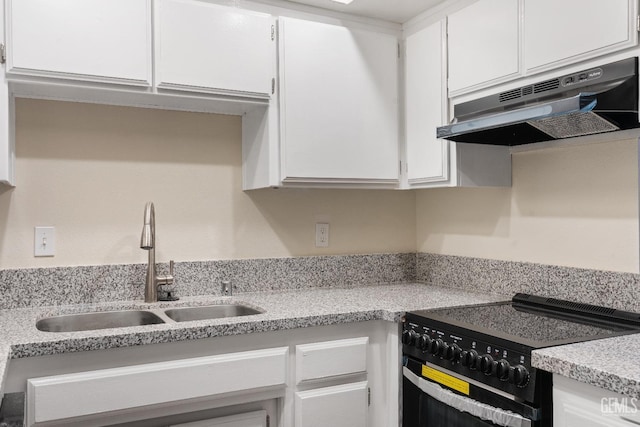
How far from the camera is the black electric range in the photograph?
4.78 ft

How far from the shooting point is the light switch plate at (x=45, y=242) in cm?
205

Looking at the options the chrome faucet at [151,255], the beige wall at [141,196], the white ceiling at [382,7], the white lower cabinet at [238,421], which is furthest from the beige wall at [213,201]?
the white lower cabinet at [238,421]

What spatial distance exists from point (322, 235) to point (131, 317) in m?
Result: 0.96

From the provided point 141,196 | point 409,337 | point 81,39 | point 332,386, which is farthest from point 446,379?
point 81,39

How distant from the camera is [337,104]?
231 centimetres

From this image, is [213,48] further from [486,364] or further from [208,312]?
[486,364]

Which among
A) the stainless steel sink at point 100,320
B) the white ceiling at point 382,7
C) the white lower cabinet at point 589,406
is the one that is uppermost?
the white ceiling at point 382,7

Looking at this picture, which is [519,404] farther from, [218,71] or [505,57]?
[218,71]

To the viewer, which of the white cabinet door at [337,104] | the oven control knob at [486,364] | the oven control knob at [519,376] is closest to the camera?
the oven control knob at [519,376]

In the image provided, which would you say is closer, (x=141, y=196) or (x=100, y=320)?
(x=100, y=320)

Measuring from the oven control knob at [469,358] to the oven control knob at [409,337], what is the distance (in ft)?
0.74

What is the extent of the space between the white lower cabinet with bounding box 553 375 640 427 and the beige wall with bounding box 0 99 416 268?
55.5 inches

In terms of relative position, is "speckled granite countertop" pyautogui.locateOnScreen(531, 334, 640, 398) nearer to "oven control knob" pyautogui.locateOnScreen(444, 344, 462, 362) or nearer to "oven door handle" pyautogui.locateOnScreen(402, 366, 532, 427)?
"oven door handle" pyautogui.locateOnScreen(402, 366, 532, 427)

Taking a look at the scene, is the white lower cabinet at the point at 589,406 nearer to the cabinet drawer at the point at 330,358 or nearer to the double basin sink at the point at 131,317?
the cabinet drawer at the point at 330,358
